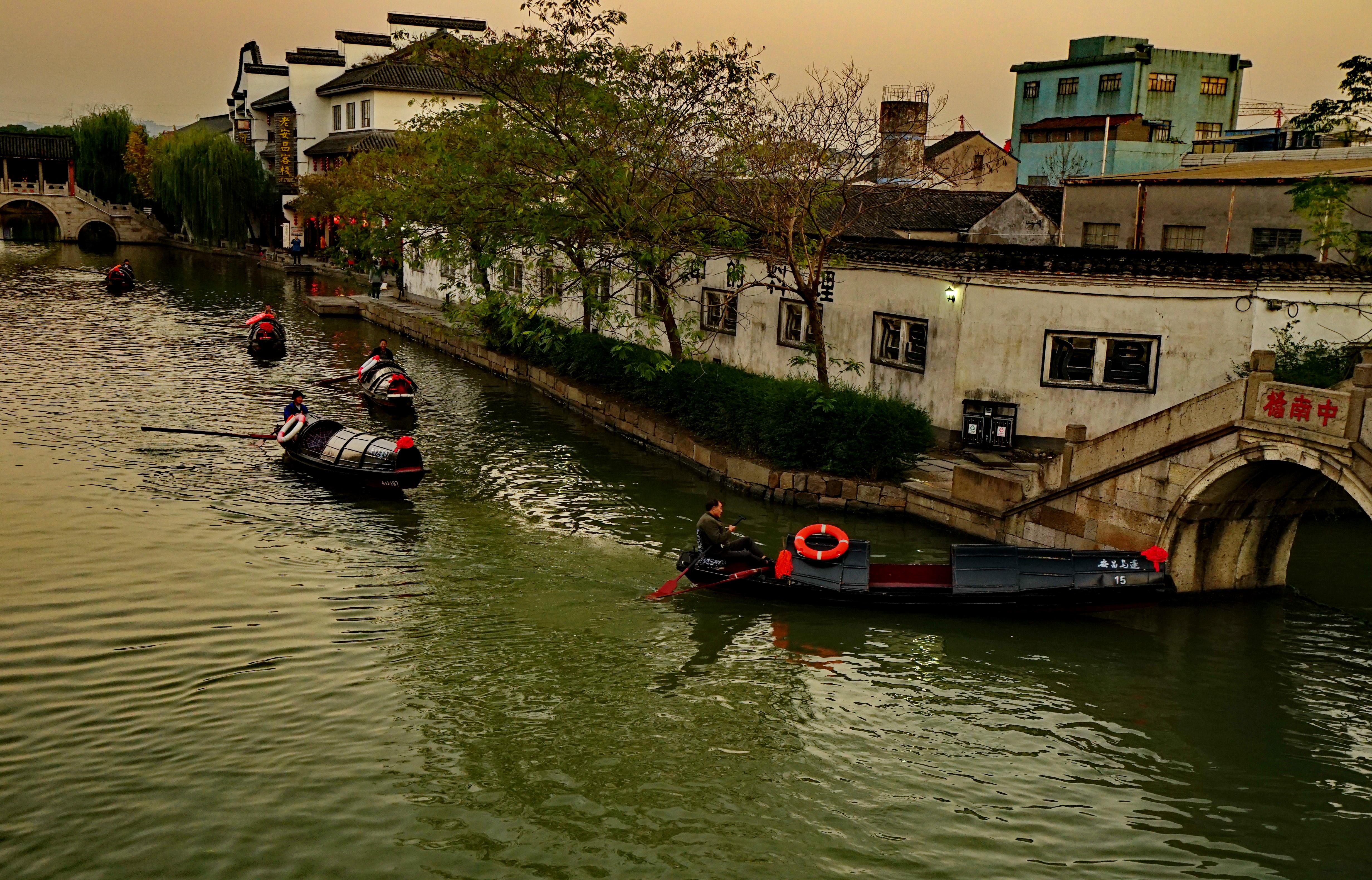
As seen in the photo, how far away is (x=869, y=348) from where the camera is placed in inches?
1073

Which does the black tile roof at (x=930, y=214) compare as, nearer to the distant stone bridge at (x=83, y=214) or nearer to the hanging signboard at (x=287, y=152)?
the hanging signboard at (x=287, y=152)

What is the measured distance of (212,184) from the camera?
75.5 meters

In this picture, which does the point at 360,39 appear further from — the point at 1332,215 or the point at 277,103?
the point at 1332,215

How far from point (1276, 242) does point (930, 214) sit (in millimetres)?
15635

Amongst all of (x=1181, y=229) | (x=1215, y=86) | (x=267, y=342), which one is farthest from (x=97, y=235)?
(x=1181, y=229)

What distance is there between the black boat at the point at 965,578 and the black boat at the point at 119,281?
46.9 m

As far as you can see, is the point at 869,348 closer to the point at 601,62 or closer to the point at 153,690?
the point at 601,62

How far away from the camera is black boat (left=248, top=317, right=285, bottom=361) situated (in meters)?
38.2

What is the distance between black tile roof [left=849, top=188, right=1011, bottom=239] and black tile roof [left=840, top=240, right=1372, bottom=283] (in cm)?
1319

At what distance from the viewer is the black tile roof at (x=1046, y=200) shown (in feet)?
127

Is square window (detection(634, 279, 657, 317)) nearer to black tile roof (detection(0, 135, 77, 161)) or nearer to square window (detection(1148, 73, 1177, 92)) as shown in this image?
square window (detection(1148, 73, 1177, 92))

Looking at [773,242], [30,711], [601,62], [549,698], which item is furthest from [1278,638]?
[601,62]

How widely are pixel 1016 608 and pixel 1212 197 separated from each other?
60.8 feet

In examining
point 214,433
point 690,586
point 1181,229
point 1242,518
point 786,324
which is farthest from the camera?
point 1181,229
